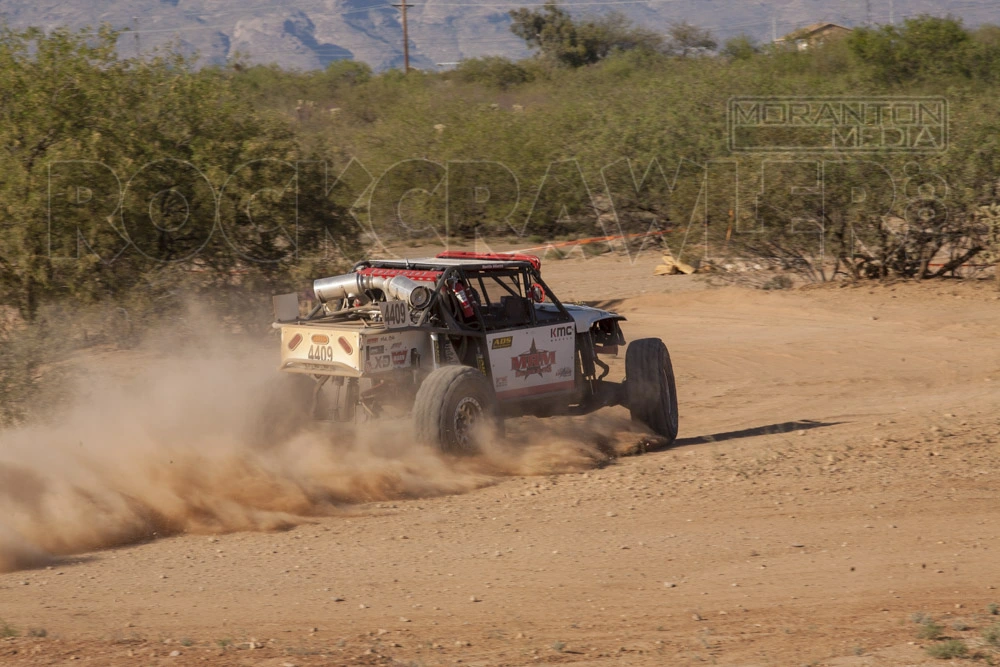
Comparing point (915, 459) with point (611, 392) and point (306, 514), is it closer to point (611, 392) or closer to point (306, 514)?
point (611, 392)

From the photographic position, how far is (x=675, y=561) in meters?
6.81

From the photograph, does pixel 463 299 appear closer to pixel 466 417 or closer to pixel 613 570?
pixel 466 417

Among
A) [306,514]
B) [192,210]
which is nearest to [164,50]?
[192,210]

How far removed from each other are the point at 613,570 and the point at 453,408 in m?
2.48

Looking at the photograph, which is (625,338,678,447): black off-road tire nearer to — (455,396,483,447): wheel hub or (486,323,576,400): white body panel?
(486,323,576,400): white body panel

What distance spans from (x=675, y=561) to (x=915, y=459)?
3415 millimetres

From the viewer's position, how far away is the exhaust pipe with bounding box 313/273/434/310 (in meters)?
8.99

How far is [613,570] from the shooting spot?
665cm

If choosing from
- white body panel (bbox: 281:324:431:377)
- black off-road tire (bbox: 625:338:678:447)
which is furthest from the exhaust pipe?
black off-road tire (bbox: 625:338:678:447)

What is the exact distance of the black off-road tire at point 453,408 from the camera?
8.69 metres

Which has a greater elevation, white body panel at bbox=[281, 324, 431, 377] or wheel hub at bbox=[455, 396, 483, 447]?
white body panel at bbox=[281, 324, 431, 377]

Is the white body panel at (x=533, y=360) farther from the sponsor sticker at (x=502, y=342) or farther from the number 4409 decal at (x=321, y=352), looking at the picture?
the number 4409 decal at (x=321, y=352)

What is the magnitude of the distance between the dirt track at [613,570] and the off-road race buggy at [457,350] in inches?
22.5

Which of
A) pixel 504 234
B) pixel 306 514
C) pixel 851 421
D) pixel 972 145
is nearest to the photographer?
pixel 306 514
